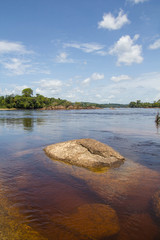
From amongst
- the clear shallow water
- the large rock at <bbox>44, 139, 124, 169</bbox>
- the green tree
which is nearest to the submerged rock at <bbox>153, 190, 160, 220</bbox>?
the clear shallow water

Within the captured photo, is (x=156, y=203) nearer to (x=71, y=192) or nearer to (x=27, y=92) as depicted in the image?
(x=71, y=192)

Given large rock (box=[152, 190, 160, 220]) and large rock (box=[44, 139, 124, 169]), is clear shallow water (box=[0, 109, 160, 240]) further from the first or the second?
large rock (box=[44, 139, 124, 169])

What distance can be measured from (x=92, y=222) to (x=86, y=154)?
4556mm

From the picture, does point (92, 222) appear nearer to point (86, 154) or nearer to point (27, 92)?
point (86, 154)

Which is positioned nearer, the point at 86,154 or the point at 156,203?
the point at 156,203

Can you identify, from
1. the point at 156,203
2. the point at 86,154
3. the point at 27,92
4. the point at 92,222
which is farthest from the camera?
the point at 27,92

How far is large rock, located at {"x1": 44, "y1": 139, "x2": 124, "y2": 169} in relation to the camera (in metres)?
8.03

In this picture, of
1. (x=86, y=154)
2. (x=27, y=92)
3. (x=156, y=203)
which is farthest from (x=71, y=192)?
(x=27, y=92)

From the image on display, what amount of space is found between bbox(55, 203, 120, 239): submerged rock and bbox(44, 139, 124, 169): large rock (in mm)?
3193

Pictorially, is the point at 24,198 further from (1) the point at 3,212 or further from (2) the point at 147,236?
(2) the point at 147,236

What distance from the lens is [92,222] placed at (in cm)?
412

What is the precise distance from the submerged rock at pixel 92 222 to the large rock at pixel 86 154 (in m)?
3.19

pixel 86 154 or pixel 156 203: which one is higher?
pixel 86 154

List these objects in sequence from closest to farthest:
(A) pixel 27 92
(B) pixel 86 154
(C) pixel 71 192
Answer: (C) pixel 71 192
(B) pixel 86 154
(A) pixel 27 92
